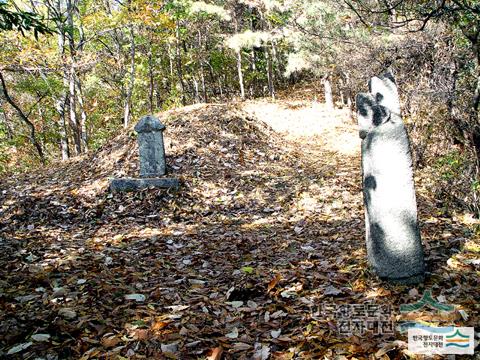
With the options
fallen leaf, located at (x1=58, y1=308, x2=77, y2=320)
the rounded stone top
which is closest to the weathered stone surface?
the rounded stone top

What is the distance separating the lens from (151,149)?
25.9 ft

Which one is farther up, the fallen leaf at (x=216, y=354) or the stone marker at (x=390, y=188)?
the stone marker at (x=390, y=188)

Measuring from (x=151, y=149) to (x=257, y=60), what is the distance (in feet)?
61.5

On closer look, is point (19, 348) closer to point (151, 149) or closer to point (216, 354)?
point (216, 354)

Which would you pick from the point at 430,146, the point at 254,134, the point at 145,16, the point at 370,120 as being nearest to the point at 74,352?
the point at 370,120

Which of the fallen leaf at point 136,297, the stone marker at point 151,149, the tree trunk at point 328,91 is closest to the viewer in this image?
the fallen leaf at point 136,297

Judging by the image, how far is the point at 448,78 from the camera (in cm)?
651

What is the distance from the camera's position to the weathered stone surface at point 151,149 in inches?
310

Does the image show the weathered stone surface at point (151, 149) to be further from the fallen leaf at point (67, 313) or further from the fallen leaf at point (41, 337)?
the fallen leaf at point (41, 337)

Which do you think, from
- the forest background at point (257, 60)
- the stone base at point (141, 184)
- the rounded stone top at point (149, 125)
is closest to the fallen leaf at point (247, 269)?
the forest background at point (257, 60)

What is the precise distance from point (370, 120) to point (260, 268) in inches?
82.3

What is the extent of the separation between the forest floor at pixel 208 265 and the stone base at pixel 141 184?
0.21 meters

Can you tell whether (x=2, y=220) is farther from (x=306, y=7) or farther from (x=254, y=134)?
(x=306, y=7)

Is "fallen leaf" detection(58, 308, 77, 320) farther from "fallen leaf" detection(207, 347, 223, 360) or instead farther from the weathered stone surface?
the weathered stone surface
